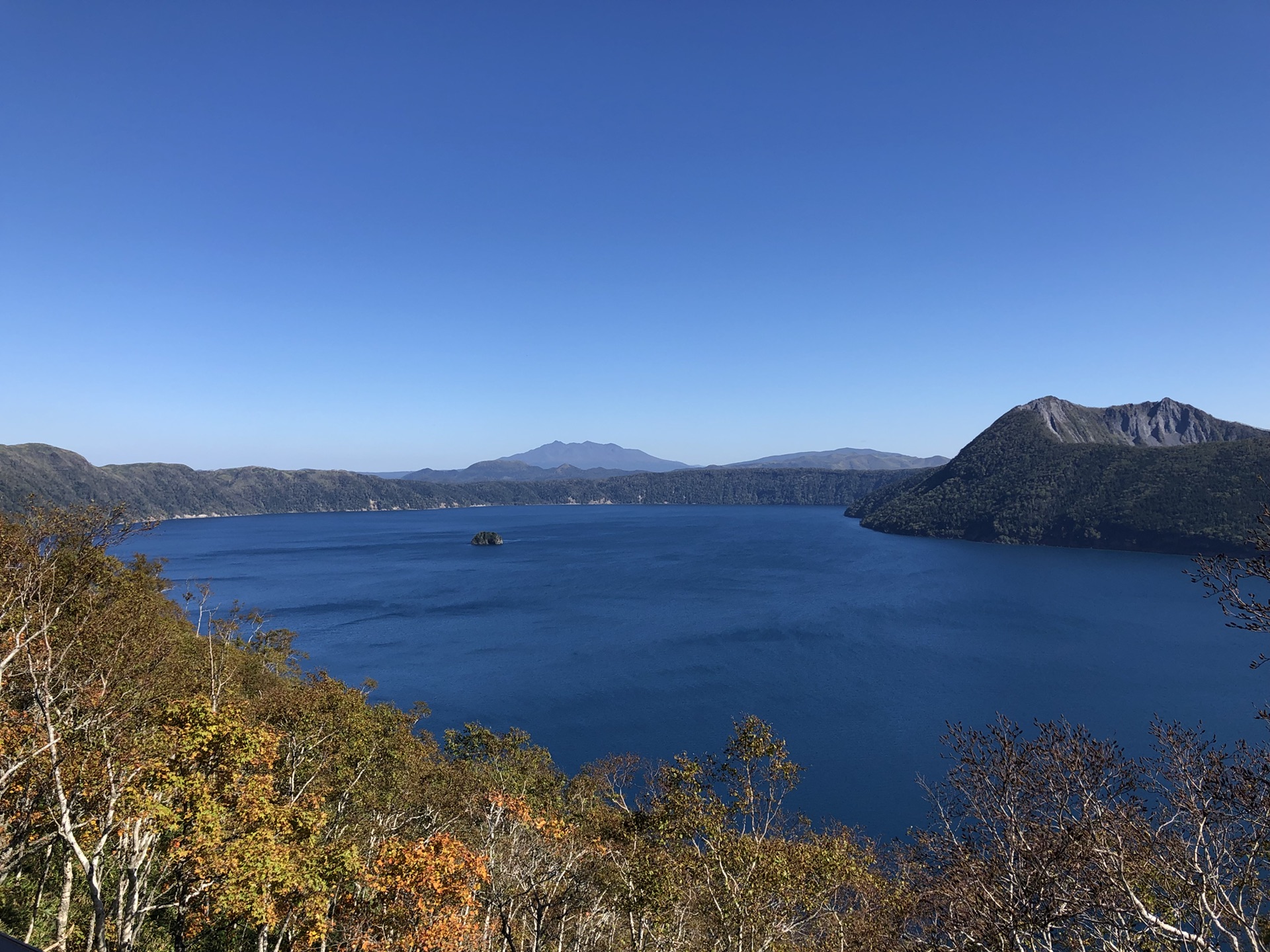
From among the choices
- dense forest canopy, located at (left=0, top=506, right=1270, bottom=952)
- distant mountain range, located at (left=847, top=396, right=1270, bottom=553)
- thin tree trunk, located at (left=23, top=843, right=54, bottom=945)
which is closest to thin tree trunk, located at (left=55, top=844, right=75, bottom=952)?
dense forest canopy, located at (left=0, top=506, right=1270, bottom=952)

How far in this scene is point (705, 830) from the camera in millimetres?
15672

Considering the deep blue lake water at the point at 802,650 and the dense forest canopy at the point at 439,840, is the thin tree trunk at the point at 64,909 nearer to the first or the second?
the dense forest canopy at the point at 439,840

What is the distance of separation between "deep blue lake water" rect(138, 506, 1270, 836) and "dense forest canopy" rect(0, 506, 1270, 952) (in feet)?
43.3

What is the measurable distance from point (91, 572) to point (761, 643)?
6328cm

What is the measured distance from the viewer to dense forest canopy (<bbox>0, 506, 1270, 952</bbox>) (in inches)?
416

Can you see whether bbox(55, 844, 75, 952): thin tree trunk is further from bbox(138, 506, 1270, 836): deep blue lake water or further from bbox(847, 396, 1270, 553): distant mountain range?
bbox(847, 396, 1270, 553): distant mountain range

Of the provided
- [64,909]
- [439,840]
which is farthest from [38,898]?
[439,840]

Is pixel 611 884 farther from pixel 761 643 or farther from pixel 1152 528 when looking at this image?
pixel 1152 528

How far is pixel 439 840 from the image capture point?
14.3 metres

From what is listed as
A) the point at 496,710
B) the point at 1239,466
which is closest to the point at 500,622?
the point at 496,710

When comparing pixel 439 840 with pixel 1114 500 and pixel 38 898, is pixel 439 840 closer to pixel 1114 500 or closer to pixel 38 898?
pixel 38 898

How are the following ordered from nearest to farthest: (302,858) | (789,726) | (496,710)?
1. (302,858)
2. (789,726)
3. (496,710)

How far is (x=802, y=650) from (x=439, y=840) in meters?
62.2

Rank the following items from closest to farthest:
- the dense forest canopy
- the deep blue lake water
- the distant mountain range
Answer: the dense forest canopy → the deep blue lake water → the distant mountain range
